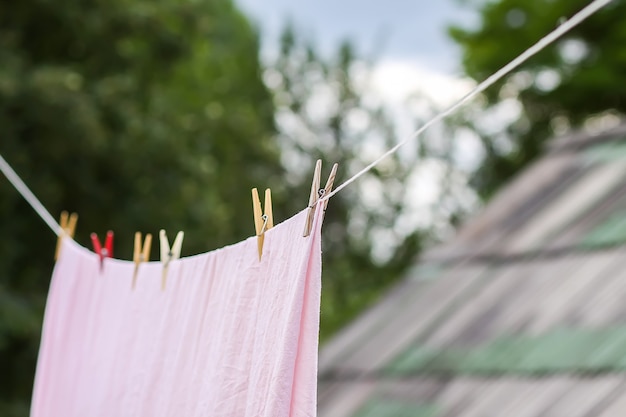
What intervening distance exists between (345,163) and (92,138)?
7.27 m

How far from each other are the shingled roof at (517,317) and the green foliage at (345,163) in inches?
361

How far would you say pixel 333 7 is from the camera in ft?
53.4

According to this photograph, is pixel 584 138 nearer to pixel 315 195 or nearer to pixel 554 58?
pixel 315 195

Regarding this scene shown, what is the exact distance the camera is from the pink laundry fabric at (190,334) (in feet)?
5.91

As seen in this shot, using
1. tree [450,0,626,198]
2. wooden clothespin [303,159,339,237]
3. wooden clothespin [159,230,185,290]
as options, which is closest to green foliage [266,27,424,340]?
tree [450,0,626,198]

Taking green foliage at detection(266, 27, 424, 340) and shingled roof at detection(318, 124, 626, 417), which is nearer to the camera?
shingled roof at detection(318, 124, 626, 417)

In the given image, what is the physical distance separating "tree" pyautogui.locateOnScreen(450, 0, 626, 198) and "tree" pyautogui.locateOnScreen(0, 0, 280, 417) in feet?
10.9

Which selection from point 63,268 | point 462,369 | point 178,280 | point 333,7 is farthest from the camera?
point 333,7

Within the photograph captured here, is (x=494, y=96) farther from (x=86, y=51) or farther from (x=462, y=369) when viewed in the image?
(x=462, y=369)

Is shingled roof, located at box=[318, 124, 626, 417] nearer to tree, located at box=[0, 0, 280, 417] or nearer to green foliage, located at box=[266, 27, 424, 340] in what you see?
tree, located at box=[0, 0, 280, 417]

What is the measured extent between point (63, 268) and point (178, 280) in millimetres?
774

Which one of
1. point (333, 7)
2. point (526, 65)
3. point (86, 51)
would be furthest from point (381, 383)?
point (333, 7)

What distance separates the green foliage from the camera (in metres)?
14.3

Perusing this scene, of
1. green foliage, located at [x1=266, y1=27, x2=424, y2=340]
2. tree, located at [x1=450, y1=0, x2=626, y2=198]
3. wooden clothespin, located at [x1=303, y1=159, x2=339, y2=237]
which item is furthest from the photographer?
green foliage, located at [x1=266, y1=27, x2=424, y2=340]
